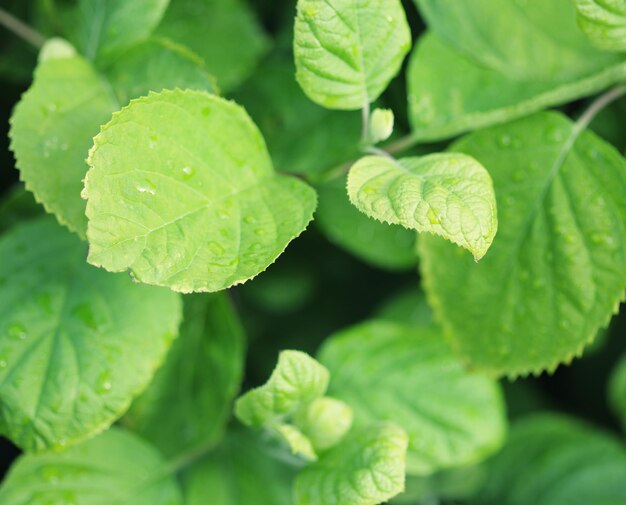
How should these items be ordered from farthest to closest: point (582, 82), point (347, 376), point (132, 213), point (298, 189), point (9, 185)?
point (9, 185)
point (347, 376)
point (582, 82)
point (298, 189)
point (132, 213)

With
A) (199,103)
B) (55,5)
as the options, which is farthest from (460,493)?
(55,5)

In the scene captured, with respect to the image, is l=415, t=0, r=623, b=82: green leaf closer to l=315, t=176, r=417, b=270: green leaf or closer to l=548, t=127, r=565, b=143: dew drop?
l=548, t=127, r=565, b=143: dew drop

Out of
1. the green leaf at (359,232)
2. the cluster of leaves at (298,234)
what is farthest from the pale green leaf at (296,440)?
the green leaf at (359,232)

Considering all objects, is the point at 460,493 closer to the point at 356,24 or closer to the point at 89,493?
the point at 89,493

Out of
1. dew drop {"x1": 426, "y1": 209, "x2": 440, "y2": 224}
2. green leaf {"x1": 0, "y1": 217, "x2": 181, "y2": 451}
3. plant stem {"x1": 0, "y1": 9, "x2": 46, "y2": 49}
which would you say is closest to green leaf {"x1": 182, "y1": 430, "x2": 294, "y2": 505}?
green leaf {"x1": 0, "y1": 217, "x2": 181, "y2": 451}

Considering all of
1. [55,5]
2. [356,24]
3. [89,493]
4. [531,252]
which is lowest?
[89,493]

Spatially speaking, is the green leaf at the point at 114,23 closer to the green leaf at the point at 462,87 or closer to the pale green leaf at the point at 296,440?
the green leaf at the point at 462,87

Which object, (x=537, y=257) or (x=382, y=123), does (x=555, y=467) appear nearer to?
(x=537, y=257)
